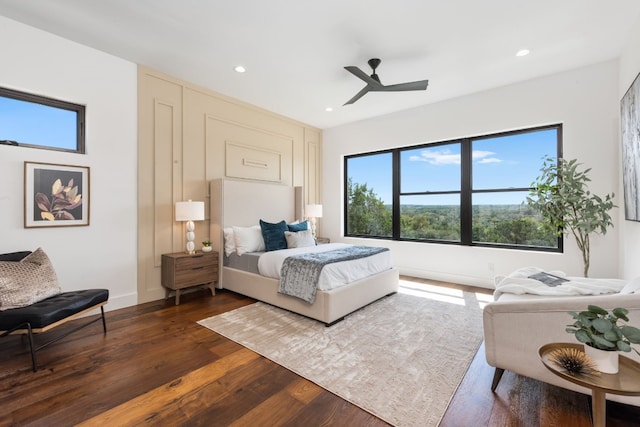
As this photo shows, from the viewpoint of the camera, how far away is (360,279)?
3424mm

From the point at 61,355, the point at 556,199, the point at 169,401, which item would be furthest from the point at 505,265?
the point at 61,355

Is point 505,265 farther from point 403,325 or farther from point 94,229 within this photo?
point 94,229

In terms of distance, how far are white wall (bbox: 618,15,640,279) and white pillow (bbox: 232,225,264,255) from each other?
4.18m

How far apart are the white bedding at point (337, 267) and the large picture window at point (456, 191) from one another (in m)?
1.51

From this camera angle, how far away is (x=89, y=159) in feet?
10.6

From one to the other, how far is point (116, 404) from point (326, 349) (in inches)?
58.7

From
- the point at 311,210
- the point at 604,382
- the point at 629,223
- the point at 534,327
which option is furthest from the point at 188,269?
the point at 629,223

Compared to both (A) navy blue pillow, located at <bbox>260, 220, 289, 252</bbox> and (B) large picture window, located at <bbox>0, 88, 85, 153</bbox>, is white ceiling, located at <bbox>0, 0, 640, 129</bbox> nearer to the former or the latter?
(B) large picture window, located at <bbox>0, 88, 85, 153</bbox>

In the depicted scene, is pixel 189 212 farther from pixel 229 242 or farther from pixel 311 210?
pixel 311 210

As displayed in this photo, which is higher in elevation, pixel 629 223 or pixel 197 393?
pixel 629 223

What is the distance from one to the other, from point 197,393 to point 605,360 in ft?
7.11

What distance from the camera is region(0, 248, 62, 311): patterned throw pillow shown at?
227 centimetres

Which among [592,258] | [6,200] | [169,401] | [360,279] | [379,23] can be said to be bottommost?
[169,401]

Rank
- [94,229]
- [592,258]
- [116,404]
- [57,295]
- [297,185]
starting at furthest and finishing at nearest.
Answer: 1. [297,185]
2. [592,258]
3. [94,229]
4. [57,295]
5. [116,404]
